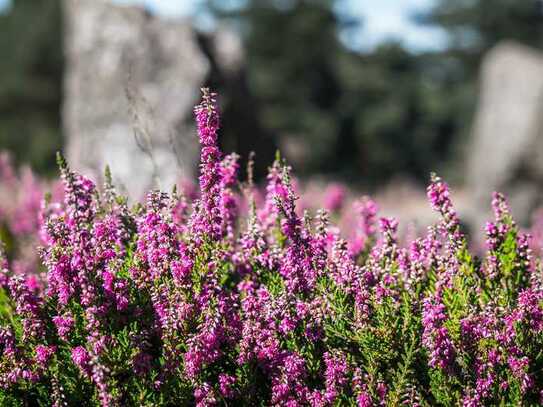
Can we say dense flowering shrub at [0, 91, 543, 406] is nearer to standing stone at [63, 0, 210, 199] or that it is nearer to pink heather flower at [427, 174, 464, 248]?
pink heather flower at [427, 174, 464, 248]

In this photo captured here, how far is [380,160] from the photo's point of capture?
32062 millimetres

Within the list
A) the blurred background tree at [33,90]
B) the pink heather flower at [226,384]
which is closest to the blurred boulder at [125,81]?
the pink heather flower at [226,384]

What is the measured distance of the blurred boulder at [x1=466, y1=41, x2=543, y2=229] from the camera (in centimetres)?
1513

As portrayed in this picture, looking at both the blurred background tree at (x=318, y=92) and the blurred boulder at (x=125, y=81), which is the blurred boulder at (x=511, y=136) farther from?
the blurred background tree at (x=318, y=92)

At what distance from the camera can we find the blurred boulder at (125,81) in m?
9.12

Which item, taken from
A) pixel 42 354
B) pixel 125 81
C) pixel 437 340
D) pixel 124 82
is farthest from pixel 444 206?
pixel 124 82

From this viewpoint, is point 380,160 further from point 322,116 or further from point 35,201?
point 35,201

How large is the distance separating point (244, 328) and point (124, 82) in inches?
265

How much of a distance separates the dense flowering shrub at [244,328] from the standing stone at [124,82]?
5.55 m

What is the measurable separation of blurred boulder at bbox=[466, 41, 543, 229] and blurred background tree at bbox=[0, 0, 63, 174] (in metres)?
15.3

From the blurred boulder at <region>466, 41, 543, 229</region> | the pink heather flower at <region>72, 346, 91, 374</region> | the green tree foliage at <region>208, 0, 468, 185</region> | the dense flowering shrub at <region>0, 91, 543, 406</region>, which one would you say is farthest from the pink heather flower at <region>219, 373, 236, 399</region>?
the green tree foliage at <region>208, 0, 468, 185</region>

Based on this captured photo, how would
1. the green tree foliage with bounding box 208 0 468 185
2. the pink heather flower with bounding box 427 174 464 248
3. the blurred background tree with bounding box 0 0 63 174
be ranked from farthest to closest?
the green tree foliage with bounding box 208 0 468 185, the blurred background tree with bounding box 0 0 63 174, the pink heather flower with bounding box 427 174 464 248

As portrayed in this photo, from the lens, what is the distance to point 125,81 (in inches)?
360

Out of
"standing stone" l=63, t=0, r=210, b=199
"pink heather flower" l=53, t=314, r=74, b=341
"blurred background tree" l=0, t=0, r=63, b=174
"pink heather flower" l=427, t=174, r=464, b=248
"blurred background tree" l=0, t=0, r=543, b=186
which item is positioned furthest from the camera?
"blurred background tree" l=0, t=0, r=543, b=186
